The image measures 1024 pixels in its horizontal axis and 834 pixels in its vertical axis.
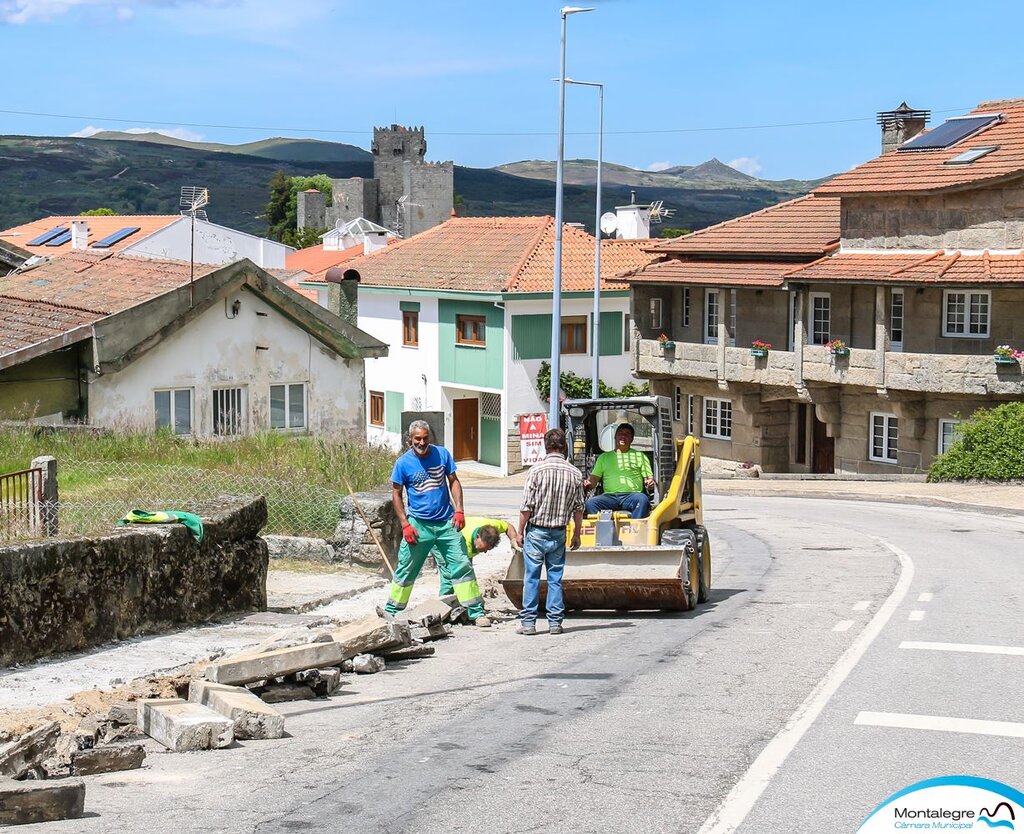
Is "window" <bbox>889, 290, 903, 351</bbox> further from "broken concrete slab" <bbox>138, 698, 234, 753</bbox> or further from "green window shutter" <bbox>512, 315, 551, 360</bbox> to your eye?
"broken concrete slab" <bbox>138, 698, 234, 753</bbox>

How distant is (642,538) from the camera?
47.8 ft

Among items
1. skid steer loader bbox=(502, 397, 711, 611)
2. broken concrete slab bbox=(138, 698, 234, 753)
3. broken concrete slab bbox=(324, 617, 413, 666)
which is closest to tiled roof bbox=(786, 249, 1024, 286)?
skid steer loader bbox=(502, 397, 711, 611)

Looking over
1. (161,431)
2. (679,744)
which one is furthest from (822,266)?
(679,744)

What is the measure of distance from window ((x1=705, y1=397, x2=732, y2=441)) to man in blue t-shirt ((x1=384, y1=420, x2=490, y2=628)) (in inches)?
1336

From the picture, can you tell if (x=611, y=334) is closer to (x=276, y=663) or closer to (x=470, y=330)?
(x=470, y=330)

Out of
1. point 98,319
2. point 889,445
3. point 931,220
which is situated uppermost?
point 931,220

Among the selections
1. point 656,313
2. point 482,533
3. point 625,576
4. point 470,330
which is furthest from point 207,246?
point 625,576

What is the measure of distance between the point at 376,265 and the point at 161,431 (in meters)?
37.1

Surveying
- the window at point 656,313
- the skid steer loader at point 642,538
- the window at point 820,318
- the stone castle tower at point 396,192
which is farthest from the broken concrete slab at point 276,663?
the stone castle tower at point 396,192

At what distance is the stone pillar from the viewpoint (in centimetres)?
1159

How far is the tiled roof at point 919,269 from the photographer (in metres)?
37.1

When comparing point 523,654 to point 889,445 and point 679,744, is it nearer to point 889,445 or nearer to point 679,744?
point 679,744

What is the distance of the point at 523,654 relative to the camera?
12164 millimetres

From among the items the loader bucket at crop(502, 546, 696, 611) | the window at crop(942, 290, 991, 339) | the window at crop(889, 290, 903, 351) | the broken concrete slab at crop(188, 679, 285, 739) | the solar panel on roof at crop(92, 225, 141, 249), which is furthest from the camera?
the solar panel on roof at crop(92, 225, 141, 249)
